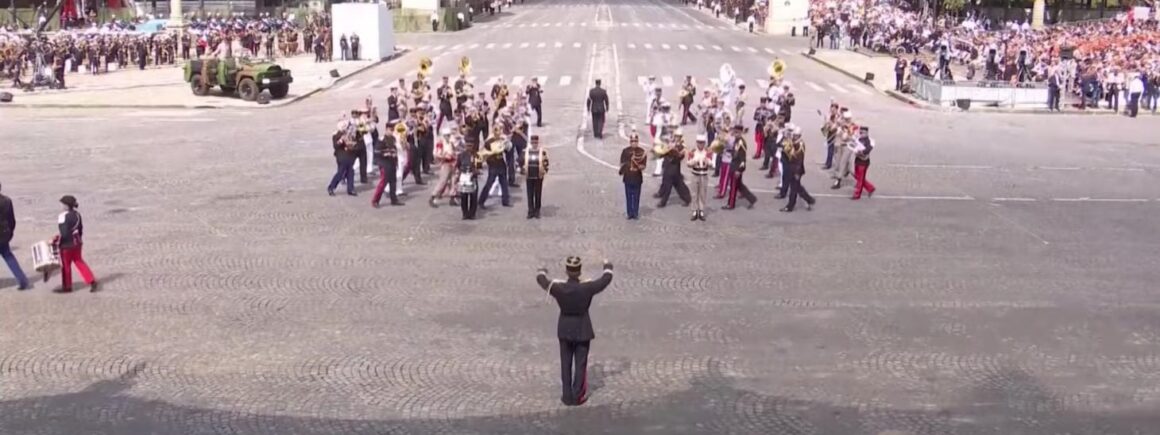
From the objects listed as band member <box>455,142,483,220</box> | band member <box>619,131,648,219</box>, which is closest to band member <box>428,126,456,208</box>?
band member <box>455,142,483,220</box>

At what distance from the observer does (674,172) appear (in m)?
19.4

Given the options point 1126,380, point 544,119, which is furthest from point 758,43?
point 1126,380

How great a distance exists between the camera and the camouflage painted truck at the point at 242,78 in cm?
3700

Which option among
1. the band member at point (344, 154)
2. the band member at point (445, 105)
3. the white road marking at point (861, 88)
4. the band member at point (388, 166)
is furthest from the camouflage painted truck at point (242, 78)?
the white road marking at point (861, 88)

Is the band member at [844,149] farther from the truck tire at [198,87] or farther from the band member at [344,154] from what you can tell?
the truck tire at [198,87]

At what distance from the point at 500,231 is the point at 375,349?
6.16 metres

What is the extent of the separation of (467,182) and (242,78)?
857 inches

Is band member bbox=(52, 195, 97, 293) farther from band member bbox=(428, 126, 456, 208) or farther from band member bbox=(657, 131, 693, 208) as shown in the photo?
band member bbox=(657, 131, 693, 208)

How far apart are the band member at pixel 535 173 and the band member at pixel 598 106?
9082 millimetres

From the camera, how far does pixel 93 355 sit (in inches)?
451

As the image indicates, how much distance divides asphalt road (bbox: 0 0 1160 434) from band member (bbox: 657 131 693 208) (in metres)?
0.43

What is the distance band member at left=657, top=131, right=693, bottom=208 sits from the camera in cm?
1905

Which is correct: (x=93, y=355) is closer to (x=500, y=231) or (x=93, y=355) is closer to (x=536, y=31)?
(x=500, y=231)

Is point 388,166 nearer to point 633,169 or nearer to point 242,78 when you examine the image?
point 633,169
